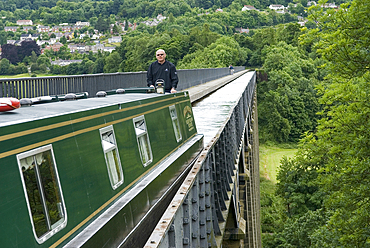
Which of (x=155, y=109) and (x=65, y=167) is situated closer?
(x=65, y=167)

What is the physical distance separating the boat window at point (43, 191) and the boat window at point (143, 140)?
2251mm

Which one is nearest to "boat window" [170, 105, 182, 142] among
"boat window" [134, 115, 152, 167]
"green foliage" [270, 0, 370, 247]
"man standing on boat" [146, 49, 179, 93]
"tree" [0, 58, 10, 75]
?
"man standing on boat" [146, 49, 179, 93]

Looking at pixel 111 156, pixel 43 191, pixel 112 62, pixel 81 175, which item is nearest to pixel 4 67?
pixel 111 156

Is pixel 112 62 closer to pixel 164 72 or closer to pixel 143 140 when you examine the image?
pixel 164 72

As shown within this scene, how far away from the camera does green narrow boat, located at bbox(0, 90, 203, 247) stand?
2.91 metres

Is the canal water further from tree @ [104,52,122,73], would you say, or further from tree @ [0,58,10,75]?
tree @ [104,52,122,73]

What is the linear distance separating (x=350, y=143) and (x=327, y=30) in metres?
4.78

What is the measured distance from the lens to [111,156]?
15.3 feet

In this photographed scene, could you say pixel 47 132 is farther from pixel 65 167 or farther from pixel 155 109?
pixel 155 109

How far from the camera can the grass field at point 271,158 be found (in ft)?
152

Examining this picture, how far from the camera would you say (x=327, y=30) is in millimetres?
16266

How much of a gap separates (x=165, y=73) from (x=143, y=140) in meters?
3.17

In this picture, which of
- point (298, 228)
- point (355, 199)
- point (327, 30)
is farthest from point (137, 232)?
point (298, 228)

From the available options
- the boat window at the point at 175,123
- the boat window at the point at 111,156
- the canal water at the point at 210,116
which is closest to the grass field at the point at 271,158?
the canal water at the point at 210,116
